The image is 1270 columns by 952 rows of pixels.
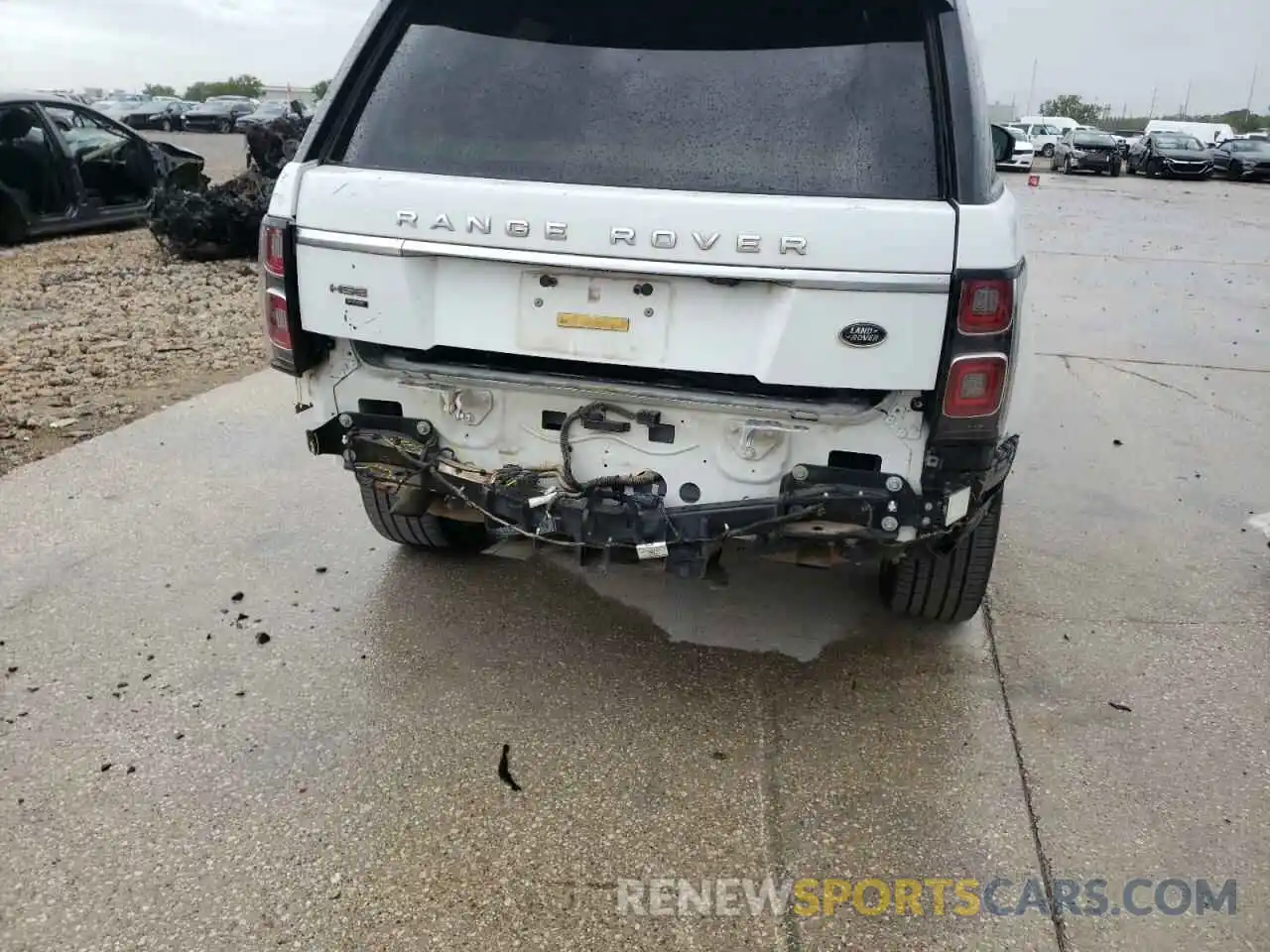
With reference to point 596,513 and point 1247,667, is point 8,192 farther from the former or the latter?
point 1247,667

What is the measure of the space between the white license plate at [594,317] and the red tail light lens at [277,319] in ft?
2.42

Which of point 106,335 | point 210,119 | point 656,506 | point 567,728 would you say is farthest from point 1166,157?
point 210,119

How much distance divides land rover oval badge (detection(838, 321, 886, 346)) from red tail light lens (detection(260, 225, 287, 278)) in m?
1.61

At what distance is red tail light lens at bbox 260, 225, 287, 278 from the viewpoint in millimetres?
2875

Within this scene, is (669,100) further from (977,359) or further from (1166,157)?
(1166,157)

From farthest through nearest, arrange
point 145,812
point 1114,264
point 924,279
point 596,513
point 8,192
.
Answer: point 1114,264 < point 8,192 < point 596,513 < point 145,812 < point 924,279

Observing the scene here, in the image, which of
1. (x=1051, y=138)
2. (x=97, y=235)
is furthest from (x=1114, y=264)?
(x=1051, y=138)

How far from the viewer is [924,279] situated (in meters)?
2.46

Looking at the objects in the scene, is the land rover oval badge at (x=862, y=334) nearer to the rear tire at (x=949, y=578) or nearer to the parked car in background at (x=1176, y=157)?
the rear tire at (x=949, y=578)

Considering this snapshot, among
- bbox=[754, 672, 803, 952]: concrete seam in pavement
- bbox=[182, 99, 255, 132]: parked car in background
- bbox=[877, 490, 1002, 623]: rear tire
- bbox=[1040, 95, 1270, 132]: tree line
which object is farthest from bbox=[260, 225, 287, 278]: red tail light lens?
bbox=[1040, 95, 1270, 132]: tree line

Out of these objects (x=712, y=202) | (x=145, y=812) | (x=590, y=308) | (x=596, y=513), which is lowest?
(x=145, y=812)

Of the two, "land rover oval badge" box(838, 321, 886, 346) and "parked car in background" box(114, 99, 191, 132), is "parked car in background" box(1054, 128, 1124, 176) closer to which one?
"parked car in background" box(114, 99, 191, 132)

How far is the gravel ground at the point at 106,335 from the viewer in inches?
229

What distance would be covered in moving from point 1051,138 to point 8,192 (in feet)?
122
